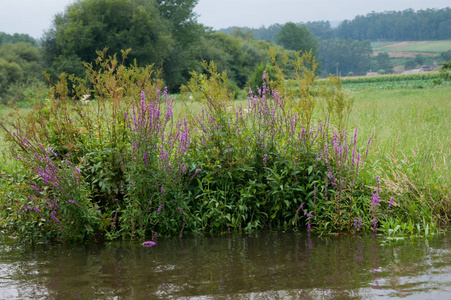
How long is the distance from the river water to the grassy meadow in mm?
281

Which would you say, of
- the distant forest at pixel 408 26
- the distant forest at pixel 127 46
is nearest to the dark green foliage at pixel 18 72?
the distant forest at pixel 127 46

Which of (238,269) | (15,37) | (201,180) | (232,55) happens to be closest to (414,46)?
(232,55)

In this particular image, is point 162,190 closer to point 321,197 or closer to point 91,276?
point 91,276

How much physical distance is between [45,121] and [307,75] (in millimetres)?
3544

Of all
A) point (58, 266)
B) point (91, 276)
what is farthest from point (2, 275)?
point (91, 276)

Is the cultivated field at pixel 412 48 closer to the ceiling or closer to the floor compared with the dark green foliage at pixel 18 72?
closer to the ceiling

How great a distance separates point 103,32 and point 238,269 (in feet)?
162

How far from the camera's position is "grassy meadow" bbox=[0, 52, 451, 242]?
4.48 metres

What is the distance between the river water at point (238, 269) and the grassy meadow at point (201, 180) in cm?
28

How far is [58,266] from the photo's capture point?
3.76 m

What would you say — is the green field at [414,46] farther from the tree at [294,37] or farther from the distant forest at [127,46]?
the distant forest at [127,46]

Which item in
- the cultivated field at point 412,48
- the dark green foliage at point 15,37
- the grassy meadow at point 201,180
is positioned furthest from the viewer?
the cultivated field at point 412,48

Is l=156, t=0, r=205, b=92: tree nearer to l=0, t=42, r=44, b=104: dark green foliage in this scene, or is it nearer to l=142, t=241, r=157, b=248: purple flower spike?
l=0, t=42, r=44, b=104: dark green foliage

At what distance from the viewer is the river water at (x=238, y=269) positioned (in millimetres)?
3029
